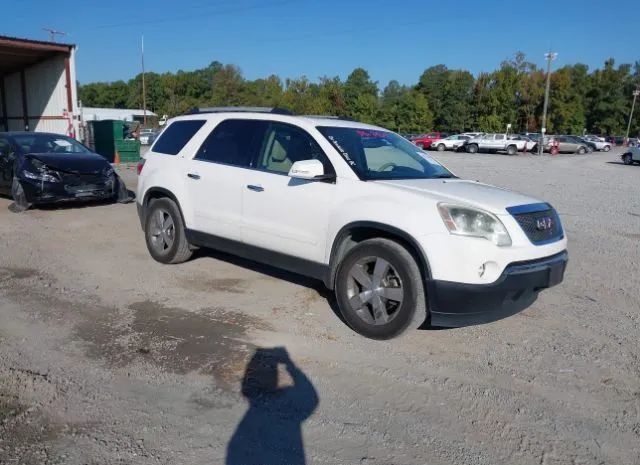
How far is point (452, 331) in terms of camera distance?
483 centimetres

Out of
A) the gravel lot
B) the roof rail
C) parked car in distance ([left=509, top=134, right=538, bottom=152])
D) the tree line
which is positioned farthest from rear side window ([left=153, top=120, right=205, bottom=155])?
the tree line

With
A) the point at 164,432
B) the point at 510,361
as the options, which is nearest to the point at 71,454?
the point at 164,432

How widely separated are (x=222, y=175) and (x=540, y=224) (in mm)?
3130

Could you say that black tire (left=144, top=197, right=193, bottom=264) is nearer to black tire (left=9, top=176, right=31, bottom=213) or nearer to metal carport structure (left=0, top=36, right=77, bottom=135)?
black tire (left=9, top=176, right=31, bottom=213)

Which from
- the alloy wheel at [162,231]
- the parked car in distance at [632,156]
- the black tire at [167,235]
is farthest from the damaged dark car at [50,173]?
the parked car in distance at [632,156]

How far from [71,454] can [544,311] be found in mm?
4290

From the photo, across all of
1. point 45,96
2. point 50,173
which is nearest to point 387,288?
point 50,173

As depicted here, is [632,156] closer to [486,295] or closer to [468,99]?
[486,295]

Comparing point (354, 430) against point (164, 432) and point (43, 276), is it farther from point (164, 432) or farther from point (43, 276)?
point (43, 276)

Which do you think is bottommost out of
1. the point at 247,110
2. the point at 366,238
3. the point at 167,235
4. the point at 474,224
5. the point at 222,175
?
the point at 167,235

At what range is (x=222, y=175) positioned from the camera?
5.73 m

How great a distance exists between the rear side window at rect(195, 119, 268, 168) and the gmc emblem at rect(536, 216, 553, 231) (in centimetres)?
276

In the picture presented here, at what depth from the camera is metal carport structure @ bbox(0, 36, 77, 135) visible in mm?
21406

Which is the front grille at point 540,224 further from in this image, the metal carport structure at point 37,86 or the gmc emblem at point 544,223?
the metal carport structure at point 37,86
